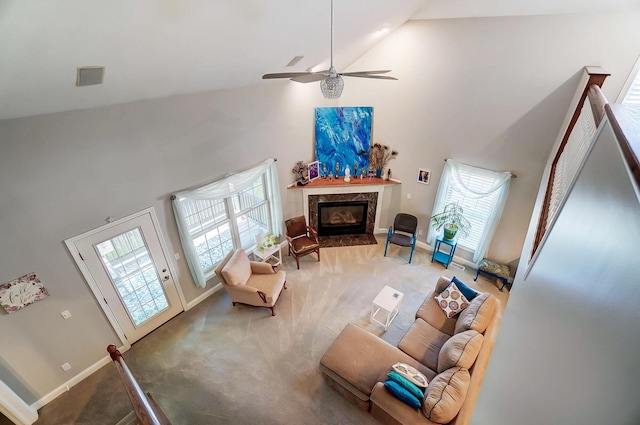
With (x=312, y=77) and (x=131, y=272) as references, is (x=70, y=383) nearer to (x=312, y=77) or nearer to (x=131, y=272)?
(x=131, y=272)

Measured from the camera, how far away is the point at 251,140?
5113 millimetres

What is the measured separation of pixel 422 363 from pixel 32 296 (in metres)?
4.76

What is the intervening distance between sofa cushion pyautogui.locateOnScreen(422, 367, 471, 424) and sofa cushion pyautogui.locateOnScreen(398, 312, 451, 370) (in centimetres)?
69

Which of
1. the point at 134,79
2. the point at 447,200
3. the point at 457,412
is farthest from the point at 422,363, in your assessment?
the point at 134,79

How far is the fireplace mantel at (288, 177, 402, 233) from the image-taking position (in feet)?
20.5

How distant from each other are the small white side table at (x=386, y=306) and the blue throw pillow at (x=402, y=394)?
1.39 metres

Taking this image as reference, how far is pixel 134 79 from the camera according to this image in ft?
9.82

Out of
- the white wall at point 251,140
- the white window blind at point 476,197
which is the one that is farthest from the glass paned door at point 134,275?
the white window blind at point 476,197

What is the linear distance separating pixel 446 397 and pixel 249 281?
11.1ft

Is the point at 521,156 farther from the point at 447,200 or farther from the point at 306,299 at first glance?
the point at 306,299

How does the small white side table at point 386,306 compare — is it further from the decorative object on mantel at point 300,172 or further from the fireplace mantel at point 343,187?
the decorative object on mantel at point 300,172

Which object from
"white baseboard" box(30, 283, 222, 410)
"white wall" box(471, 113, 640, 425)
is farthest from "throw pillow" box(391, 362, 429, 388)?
"white baseboard" box(30, 283, 222, 410)

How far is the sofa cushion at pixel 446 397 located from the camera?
9.66 feet

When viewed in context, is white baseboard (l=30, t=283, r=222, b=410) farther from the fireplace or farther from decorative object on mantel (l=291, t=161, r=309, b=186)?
the fireplace
